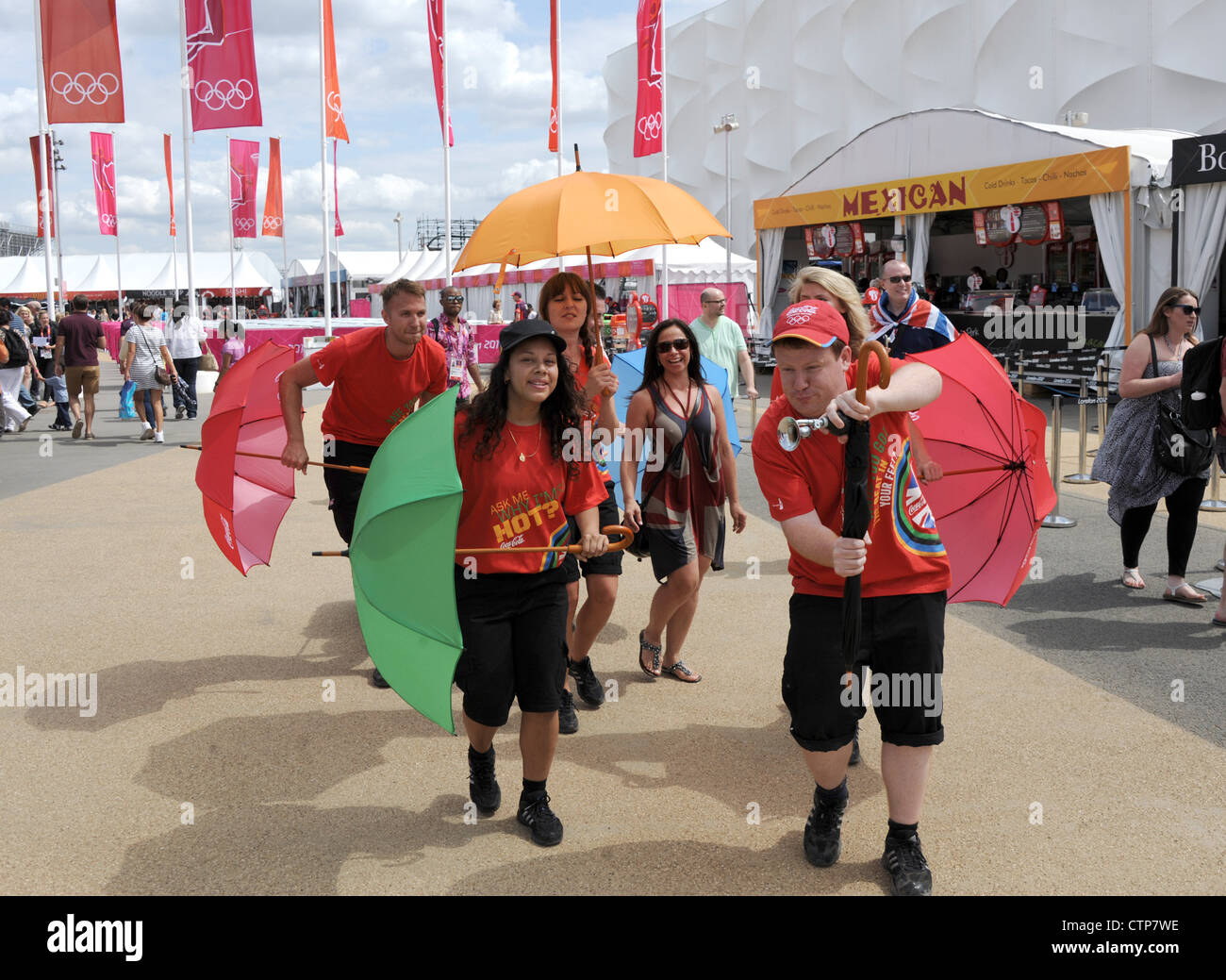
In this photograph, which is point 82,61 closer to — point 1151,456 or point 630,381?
point 630,381

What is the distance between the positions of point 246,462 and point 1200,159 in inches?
558

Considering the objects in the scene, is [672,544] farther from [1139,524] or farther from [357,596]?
[1139,524]

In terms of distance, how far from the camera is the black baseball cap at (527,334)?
3.54 m

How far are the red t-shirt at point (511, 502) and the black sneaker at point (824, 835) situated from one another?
1.13 m

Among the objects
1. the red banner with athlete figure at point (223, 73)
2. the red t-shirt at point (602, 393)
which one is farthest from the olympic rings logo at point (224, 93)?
the red t-shirt at point (602, 393)

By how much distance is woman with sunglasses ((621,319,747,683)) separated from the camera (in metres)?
5.02

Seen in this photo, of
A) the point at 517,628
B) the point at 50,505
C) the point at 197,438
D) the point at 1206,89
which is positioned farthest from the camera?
the point at 1206,89

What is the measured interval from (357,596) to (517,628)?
550mm

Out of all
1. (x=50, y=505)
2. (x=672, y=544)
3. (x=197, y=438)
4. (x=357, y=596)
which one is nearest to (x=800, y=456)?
(x=357, y=596)

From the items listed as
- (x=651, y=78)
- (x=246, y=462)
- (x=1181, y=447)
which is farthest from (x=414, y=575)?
(x=651, y=78)

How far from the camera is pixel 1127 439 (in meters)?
6.81

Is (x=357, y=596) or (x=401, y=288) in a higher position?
(x=401, y=288)

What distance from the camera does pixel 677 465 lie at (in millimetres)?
5023
